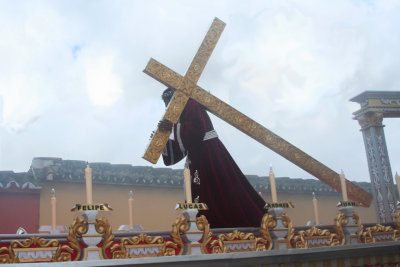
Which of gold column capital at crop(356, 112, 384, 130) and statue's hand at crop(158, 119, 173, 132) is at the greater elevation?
gold column capital at crop(356, 112, 384, 130)

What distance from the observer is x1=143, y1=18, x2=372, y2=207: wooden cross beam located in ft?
18.7

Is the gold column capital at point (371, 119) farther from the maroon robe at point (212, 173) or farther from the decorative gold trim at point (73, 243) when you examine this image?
the decorative gold trim at point (73, 243)

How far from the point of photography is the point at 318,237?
525cm

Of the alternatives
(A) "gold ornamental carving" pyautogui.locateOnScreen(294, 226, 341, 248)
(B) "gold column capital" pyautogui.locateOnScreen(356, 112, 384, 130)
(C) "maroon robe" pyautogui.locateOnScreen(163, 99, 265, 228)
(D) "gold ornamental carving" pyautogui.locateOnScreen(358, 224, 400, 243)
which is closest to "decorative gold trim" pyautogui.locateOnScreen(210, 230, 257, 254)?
(A) "gold ornamental carving" pyautogui.locateOnScreen(294, 226, 341, 248)

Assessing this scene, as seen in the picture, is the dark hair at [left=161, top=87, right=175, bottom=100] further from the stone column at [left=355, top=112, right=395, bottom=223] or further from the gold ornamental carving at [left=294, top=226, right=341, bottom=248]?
the stone column at [left=355, top=112, right=395, bottom=223]

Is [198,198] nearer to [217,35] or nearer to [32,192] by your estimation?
[217,35]

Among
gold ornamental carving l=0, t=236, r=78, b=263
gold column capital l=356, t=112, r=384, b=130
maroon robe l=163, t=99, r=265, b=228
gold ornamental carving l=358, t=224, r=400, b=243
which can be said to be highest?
gold column capital l=356, t=112, r=384, b=130

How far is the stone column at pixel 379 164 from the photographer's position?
822 centimetres

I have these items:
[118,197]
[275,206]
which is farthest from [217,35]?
[118,197]

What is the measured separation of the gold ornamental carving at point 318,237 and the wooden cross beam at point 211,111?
5.28ft

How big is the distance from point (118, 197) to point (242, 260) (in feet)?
20.3

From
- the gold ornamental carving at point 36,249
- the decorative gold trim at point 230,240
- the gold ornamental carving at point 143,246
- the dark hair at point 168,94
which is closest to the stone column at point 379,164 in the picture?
the dark hair at point 168,94

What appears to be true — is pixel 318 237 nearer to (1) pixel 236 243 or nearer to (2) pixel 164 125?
(1) pixel 236 243

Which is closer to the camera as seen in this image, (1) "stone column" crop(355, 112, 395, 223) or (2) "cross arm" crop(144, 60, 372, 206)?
(2) "cross arm" crop(144, 60, 372, 206)
